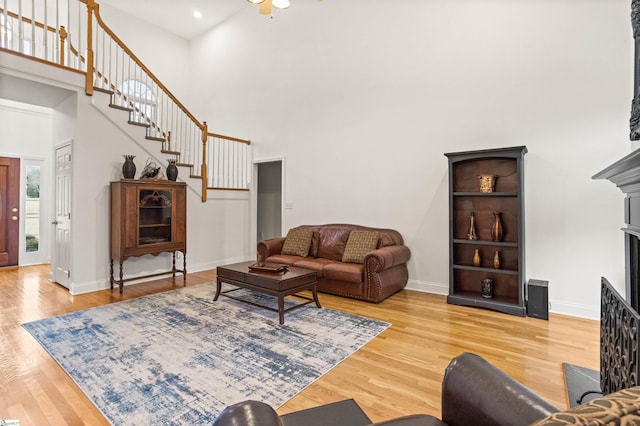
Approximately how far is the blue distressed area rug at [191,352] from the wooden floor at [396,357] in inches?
4.5

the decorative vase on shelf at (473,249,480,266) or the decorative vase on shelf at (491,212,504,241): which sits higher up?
the decorative vase on shelf at (491,212,504,241)

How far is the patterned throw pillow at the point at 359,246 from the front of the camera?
4398 mm

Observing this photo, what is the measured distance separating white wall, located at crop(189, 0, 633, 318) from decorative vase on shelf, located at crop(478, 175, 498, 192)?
37cm

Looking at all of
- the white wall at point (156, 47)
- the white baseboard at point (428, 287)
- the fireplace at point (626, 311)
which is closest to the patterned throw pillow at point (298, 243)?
the white baseboard at point (428, 287)

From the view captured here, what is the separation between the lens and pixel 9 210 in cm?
631

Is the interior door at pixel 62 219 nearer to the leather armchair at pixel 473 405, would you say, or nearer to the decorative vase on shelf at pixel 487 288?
the leather armchair at pixel 473 405

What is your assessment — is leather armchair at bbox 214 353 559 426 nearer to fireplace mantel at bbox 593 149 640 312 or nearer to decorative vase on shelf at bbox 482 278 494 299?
fireplace mantel at bbox 593 149 640 312

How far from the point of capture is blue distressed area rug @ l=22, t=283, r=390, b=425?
6.68ft

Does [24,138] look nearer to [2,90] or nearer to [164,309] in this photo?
[2,90]

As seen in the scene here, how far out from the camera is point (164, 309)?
375cm

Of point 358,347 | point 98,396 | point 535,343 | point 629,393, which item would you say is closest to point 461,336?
point 535,343

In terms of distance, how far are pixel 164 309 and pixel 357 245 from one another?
2537 mm

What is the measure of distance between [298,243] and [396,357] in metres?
2.74

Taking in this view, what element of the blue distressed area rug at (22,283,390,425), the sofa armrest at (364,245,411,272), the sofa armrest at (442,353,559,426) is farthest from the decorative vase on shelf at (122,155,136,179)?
the sofa armrest at (442,353,559,426)
